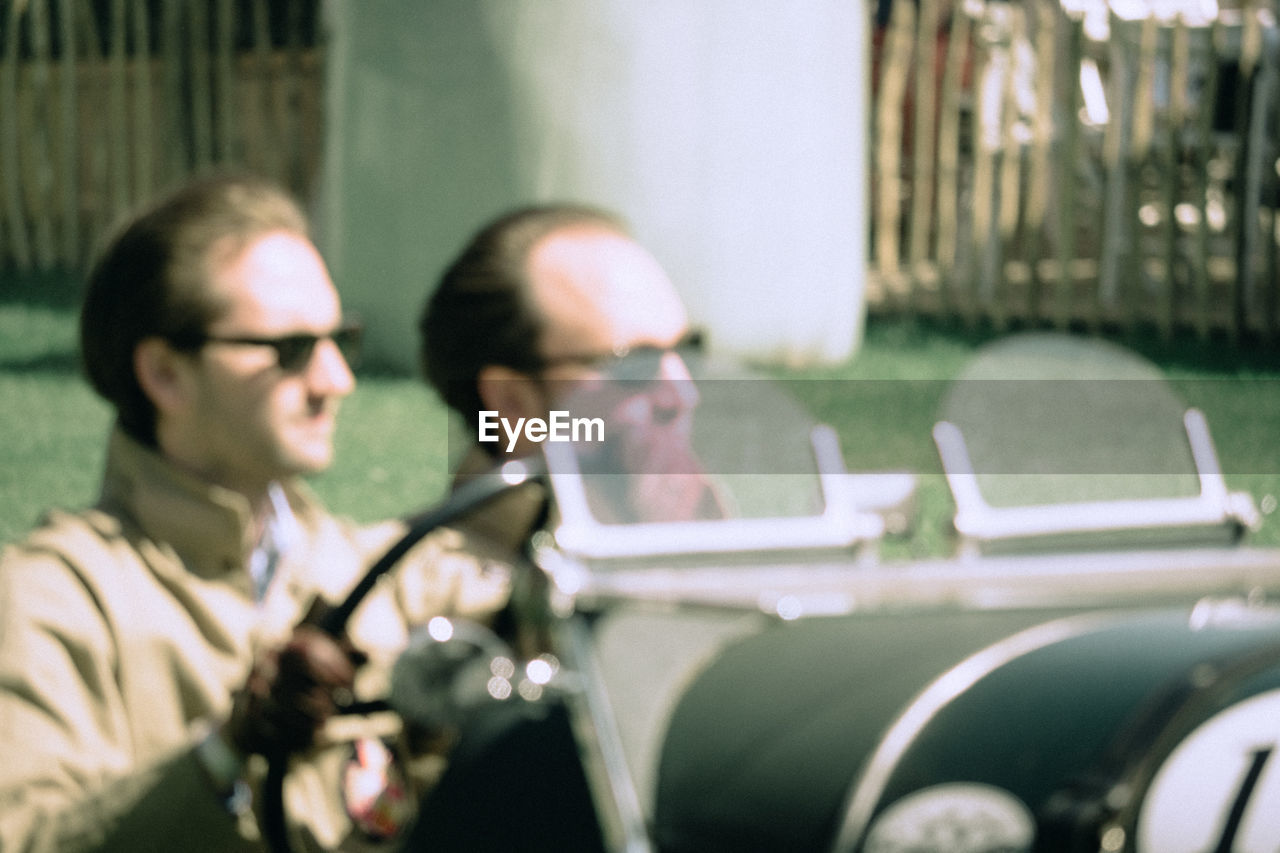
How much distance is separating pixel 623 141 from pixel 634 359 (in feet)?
21.7

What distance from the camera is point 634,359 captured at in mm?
1628

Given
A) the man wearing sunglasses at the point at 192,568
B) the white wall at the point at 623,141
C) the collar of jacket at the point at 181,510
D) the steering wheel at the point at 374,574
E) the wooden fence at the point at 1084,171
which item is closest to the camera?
the steering wheel at the point at 374,574

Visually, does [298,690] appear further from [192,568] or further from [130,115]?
[130,115]

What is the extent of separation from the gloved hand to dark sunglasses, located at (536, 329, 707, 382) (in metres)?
0.35

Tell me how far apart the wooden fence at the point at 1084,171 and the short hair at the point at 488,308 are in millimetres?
7640

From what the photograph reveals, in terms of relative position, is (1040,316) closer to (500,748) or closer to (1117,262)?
(1117,262)

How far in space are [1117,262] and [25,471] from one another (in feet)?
20.3

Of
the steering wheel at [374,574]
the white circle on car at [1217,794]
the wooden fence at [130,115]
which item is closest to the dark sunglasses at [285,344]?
the steering wheel at [374,574]

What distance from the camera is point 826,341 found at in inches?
342

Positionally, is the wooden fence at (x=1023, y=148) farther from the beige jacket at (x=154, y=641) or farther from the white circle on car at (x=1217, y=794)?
the white circle on car at (x=1217, y=794)

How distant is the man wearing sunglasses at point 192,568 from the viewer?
1.71 m

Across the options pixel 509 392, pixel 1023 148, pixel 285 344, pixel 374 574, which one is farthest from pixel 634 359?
pixel 1023 148

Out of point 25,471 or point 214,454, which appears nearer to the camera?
point 214,454

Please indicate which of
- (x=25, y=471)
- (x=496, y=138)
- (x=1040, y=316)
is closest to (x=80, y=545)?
(x=25, y=471)
